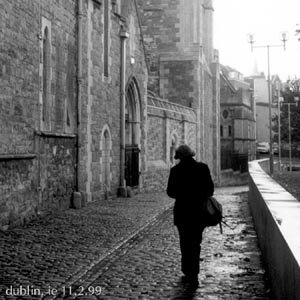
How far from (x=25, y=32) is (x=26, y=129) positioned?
2.00m

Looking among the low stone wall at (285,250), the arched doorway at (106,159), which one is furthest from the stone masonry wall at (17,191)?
the arched doorway at (106,159)

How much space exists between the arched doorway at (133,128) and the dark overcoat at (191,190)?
16445 millimetres

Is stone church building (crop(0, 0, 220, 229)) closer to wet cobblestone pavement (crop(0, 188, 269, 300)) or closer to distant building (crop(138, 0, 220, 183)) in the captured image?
wet cobblestone pavement (crop(0, 188, 269, 300))

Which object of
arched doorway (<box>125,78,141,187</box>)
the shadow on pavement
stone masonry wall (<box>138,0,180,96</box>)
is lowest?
the shadow on pavement

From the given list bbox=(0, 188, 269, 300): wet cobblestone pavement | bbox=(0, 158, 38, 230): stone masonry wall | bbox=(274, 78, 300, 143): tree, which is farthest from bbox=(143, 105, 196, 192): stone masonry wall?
bbox=(274, 78, 300, 143): tree

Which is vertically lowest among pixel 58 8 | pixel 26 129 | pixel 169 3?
pixel 26 129

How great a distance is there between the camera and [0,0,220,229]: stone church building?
12.9 metres

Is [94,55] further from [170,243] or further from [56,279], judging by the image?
[56,279]

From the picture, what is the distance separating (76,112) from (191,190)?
10657 millimetres

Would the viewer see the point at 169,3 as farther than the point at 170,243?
Yes

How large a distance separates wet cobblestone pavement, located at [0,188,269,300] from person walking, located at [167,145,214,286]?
1.05ft

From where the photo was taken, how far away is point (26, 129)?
1368cm

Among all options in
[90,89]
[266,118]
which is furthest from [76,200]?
[266,118]

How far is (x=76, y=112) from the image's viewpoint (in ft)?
58.6
